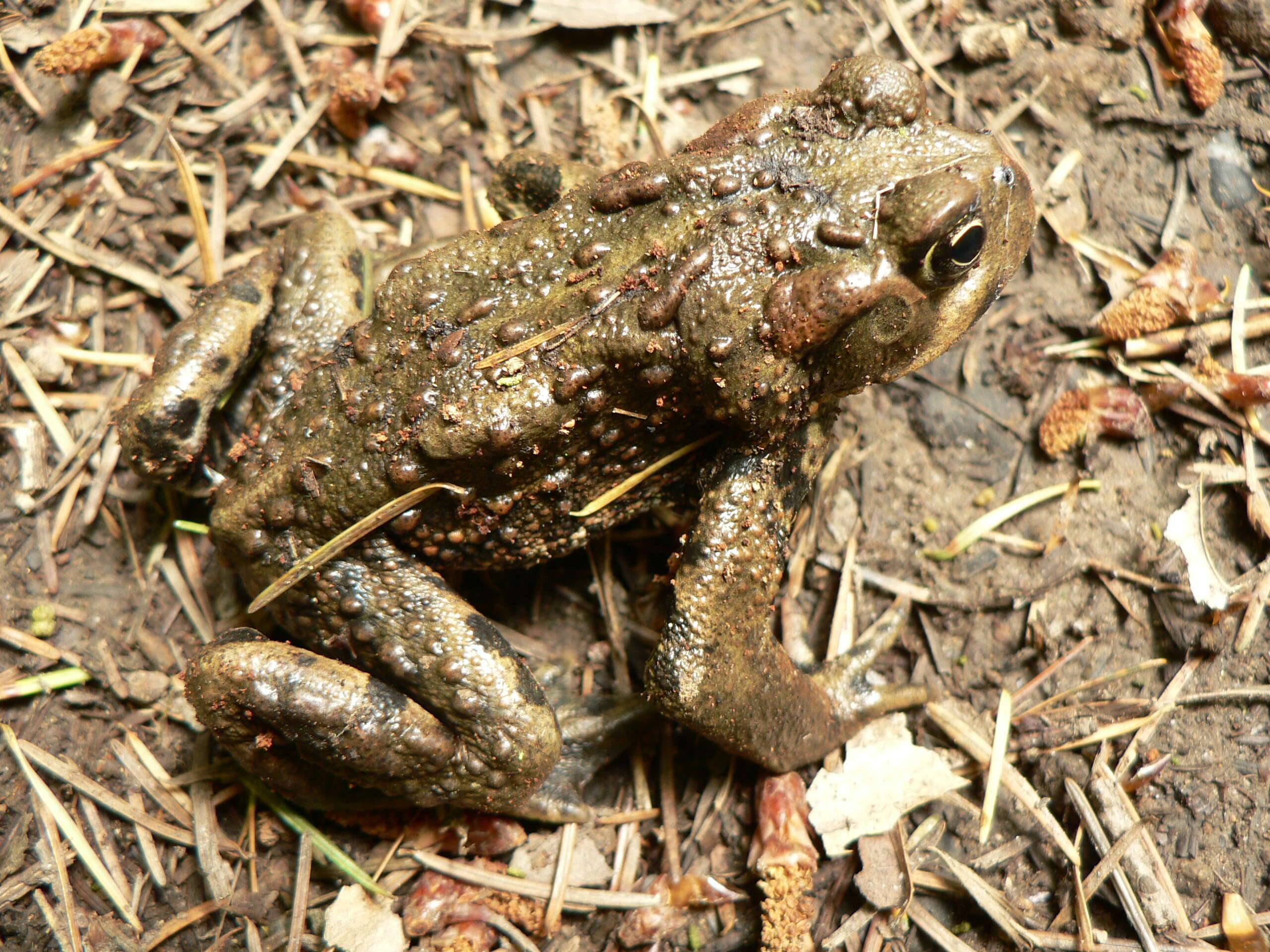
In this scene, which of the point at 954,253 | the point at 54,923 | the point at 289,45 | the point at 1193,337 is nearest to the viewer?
the point at 954,253

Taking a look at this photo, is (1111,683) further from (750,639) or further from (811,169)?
(811,169)

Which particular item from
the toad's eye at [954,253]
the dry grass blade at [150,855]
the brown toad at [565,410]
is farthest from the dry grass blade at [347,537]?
the toad's eye at [954,253]

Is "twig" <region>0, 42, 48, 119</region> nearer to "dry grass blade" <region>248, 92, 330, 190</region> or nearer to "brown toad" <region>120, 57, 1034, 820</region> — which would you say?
"dry grass blade" <region>248, 92, 330, 190</region>

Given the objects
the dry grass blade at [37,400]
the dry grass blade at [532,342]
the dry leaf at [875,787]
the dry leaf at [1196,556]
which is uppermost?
the dry grass blade at [532,342]

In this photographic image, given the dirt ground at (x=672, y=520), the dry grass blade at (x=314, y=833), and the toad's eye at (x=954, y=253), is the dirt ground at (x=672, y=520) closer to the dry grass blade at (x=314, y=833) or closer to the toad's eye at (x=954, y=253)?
the dry grass blade at (x=314, y=833)

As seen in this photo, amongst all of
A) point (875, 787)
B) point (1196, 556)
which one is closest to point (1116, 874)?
point (875, 787)

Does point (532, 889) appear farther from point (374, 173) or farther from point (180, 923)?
point (374, 173)

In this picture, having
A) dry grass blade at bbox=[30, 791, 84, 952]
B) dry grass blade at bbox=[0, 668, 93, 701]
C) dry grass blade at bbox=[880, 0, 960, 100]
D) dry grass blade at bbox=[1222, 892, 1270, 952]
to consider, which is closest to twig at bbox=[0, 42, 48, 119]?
dry grass blade at bbox=[0, 668, 93, 701]
